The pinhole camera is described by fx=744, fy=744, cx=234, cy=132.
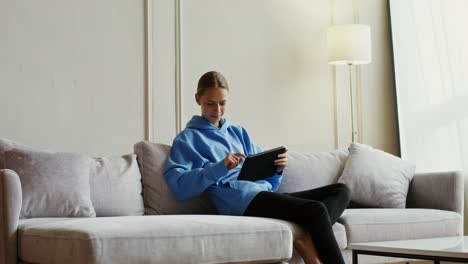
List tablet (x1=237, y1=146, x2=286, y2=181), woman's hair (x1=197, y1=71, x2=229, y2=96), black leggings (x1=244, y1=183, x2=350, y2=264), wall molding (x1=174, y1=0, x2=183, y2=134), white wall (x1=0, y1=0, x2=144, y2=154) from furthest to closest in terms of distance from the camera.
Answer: wall molding (x1=174, y1=0, x2=183, y2=134) < white wall (x1=0, y1=0, x2=144, y2=154) < woman's hair (x1=197, y1=71, x2=229, y2=96) < tablet (x1=237, y1=146, x2=286, y2=181) < black leggings (x1=244, y1=183, x2=350, y2=264)

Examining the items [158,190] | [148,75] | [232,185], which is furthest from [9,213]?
[148,75]

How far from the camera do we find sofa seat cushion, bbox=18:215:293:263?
2400 mm

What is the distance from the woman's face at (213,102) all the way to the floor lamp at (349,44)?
57.3 inches

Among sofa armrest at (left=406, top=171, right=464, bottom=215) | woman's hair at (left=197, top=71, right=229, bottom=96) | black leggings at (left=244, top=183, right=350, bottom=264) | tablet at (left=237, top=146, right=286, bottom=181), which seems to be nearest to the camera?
black leggings at (left=244, top=183, right=350, bottom=264)

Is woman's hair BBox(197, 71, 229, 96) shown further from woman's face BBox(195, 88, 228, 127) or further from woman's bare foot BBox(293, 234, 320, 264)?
woman's bare foot BBox(293, 234, 320, 264)

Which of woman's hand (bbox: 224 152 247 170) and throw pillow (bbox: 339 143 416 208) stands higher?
woman's hand (bbox: 224 152 247 170)

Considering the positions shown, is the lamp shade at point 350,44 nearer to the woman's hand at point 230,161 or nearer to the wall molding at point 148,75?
the wall molding at point 148,75

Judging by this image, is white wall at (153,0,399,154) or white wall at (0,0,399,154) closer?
white wall at (0,0,399,154)

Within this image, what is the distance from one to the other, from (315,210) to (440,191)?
118 cm

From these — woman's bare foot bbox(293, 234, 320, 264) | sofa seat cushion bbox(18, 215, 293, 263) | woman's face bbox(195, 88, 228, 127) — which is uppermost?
woman's face bbox(195, 88, 228, 127)

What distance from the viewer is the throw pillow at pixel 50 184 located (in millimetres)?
3031

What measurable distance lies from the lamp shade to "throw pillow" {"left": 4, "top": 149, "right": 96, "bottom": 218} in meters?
2.14

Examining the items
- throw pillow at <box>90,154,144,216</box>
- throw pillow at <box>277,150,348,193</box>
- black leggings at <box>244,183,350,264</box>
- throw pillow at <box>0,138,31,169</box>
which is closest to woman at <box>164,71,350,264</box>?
black leggings at <box>244,183,350,264</box>

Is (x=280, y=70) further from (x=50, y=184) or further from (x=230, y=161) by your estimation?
(x=50, y=184)
